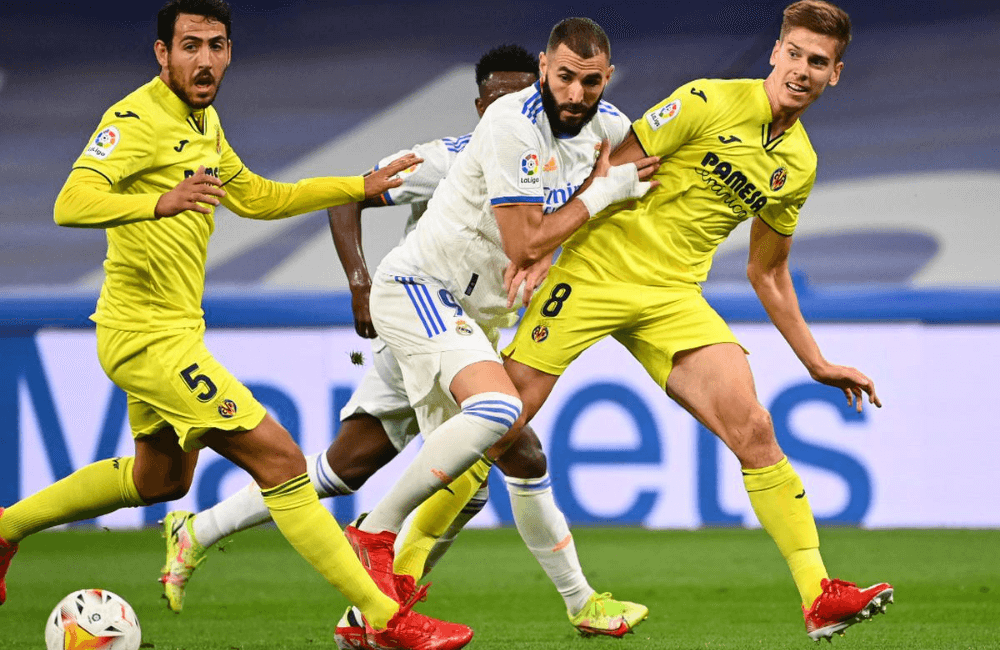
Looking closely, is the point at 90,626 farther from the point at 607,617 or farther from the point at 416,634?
the point at 607,617

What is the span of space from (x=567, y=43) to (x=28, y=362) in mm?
5087

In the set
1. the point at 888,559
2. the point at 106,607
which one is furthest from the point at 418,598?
the point at 888,559

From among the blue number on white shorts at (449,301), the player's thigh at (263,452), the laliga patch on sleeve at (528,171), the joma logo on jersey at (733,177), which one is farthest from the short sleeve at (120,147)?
the joma logo on jersey at (733,177)

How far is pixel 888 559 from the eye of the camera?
22.6ft

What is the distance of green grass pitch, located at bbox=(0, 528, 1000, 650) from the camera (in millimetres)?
4703

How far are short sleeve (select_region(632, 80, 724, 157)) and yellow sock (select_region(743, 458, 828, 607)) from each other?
3.46 ft

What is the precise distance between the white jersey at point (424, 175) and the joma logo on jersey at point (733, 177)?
0.95 m

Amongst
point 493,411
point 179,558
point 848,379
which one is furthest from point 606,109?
point 179,558

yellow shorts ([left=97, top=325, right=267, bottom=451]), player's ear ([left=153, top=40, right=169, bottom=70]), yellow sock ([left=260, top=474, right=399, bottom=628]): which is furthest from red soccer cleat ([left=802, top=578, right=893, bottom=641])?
player's ear ([left=153, top=40, right=169, bottom=70])

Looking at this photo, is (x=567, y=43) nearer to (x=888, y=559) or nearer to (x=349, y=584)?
(x=349, y=584)

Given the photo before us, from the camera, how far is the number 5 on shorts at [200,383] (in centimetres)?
402

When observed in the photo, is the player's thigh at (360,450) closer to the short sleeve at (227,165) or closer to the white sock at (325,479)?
the white sock at (325,479)

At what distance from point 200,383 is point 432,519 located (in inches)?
36.6

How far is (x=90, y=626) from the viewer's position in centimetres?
393
